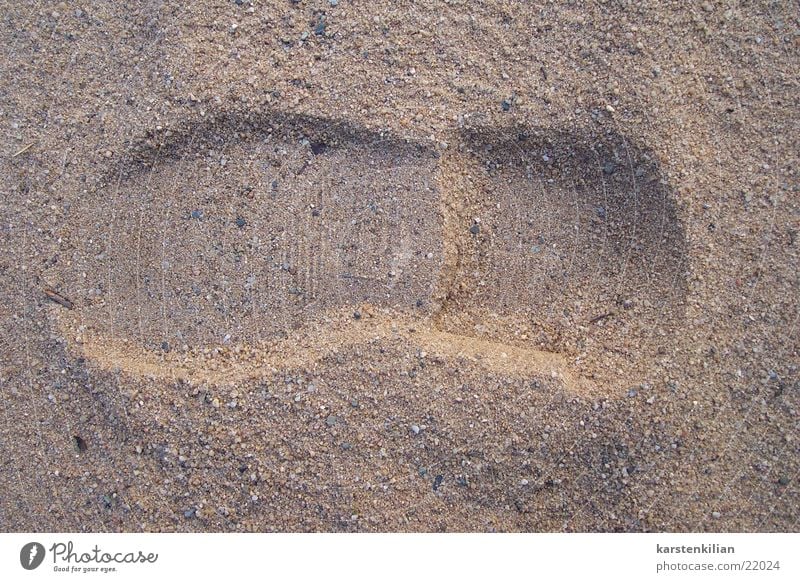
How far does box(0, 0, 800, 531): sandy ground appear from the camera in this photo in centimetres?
156

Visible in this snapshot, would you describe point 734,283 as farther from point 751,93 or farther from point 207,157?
point 207,157

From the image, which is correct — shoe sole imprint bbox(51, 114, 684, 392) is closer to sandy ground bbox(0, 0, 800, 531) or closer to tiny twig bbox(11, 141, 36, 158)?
sandy ground bbox(0, 0, 800, 531)

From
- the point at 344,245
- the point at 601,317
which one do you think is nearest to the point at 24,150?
the point at 344,245

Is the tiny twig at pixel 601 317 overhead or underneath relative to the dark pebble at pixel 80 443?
overhead

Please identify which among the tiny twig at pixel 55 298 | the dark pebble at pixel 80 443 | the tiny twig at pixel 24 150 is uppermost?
the tiny twig at pixel 24 150

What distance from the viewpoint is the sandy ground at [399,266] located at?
156cm

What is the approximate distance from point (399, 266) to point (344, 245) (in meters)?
0.17

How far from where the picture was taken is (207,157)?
167 cm

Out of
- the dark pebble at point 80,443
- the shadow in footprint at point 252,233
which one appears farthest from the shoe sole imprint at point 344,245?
the dark pebble at point 80,443

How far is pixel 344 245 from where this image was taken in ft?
5.39

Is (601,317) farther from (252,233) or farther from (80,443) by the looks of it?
(80,443)

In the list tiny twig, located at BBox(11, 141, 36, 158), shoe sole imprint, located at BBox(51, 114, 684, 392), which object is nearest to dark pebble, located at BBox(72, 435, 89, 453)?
shoe sole imprint, located at BBox(51, 114, 684, 392)

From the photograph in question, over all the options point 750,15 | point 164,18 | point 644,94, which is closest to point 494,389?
point 644,94

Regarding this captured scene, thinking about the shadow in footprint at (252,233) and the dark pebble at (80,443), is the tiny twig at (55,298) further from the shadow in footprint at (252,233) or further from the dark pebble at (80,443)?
the dark pebble at (80,443)
